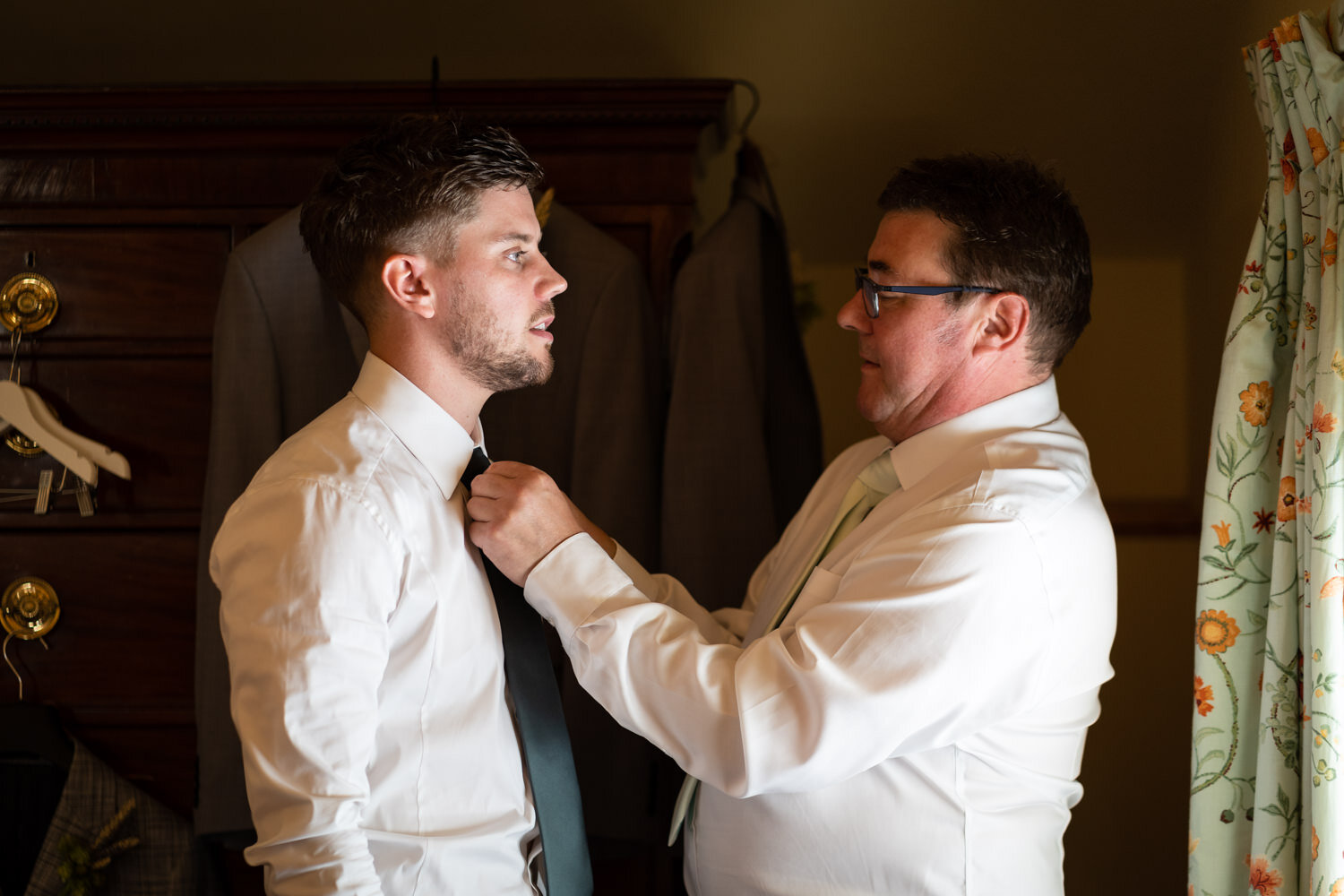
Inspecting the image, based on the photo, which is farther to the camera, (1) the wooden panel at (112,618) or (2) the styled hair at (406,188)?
(1) the wooden panel at (112,618)

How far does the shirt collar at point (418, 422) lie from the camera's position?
138cm

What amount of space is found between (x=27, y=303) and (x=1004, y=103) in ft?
7.04

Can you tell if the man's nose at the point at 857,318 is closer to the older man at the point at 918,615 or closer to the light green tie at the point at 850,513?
the older man at the point at 918,615

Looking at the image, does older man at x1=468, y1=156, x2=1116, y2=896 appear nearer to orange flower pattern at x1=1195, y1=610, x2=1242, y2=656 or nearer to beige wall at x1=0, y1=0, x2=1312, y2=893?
orange flower pattern at x1=1195, y1=610, x2=1242, y2=656

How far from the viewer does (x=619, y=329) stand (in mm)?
1953

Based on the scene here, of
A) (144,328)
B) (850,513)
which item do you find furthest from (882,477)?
(144,328)

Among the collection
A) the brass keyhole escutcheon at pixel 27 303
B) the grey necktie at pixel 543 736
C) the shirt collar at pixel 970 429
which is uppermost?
the brass keyhole escutcheon at pixel 27 303

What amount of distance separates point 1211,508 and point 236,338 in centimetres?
167

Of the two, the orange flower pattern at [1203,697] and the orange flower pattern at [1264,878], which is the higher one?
the orange flower pattern at [1203,697]

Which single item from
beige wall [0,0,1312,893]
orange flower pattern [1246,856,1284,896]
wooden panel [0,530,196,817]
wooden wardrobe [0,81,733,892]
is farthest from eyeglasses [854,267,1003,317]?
wooden panel [0,530,196,817]

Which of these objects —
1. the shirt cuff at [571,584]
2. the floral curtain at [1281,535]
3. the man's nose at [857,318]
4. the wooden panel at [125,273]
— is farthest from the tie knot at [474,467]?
the floral curtain at [1281,535]

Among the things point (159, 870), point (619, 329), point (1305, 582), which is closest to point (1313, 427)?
point (1305, 582)

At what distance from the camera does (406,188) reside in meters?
1.39

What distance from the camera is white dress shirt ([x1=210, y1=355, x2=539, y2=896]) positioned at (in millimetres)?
1146
